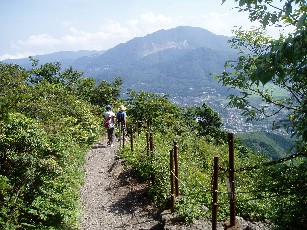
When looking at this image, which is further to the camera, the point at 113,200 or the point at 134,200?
the point at 113,200

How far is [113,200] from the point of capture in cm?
1042

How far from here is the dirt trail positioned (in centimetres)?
889

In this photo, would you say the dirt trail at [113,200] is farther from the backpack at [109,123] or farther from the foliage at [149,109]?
the foliage at [149,109]

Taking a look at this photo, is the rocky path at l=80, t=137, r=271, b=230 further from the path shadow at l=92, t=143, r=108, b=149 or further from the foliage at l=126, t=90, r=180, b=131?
the foliage at l=126, t=90, r=180, b=131

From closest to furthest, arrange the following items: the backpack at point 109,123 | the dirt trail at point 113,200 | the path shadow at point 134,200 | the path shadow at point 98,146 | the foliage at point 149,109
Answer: the dirt trail at point 113,200 < the path shadow at point 134,200 < the backpack at point 109,123 < the path shadow at point 98,146 < the foliage at point 149,109

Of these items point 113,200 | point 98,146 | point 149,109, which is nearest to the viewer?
point 113,200

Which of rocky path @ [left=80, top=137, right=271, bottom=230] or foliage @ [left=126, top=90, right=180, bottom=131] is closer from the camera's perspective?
rocky path @ [left=80, top=137, right=271, bottom=230]

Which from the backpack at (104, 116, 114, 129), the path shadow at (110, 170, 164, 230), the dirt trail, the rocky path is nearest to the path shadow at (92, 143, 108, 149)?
the backpack at (104, 116, 114, 129)

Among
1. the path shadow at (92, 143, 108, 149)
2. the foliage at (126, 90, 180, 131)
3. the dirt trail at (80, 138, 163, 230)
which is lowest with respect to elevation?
the dirt trail at (80, 138, 163, 230)

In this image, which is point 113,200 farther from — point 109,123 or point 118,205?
point 109,123

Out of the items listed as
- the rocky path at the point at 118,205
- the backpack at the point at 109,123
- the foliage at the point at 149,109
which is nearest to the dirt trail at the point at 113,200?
the rocky path at the point at 118,205

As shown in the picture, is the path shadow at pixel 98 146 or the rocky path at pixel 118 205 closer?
the rocky path at pixel 118 205

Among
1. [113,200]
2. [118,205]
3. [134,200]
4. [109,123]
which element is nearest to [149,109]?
[109,123]

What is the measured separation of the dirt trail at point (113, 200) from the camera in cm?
889
